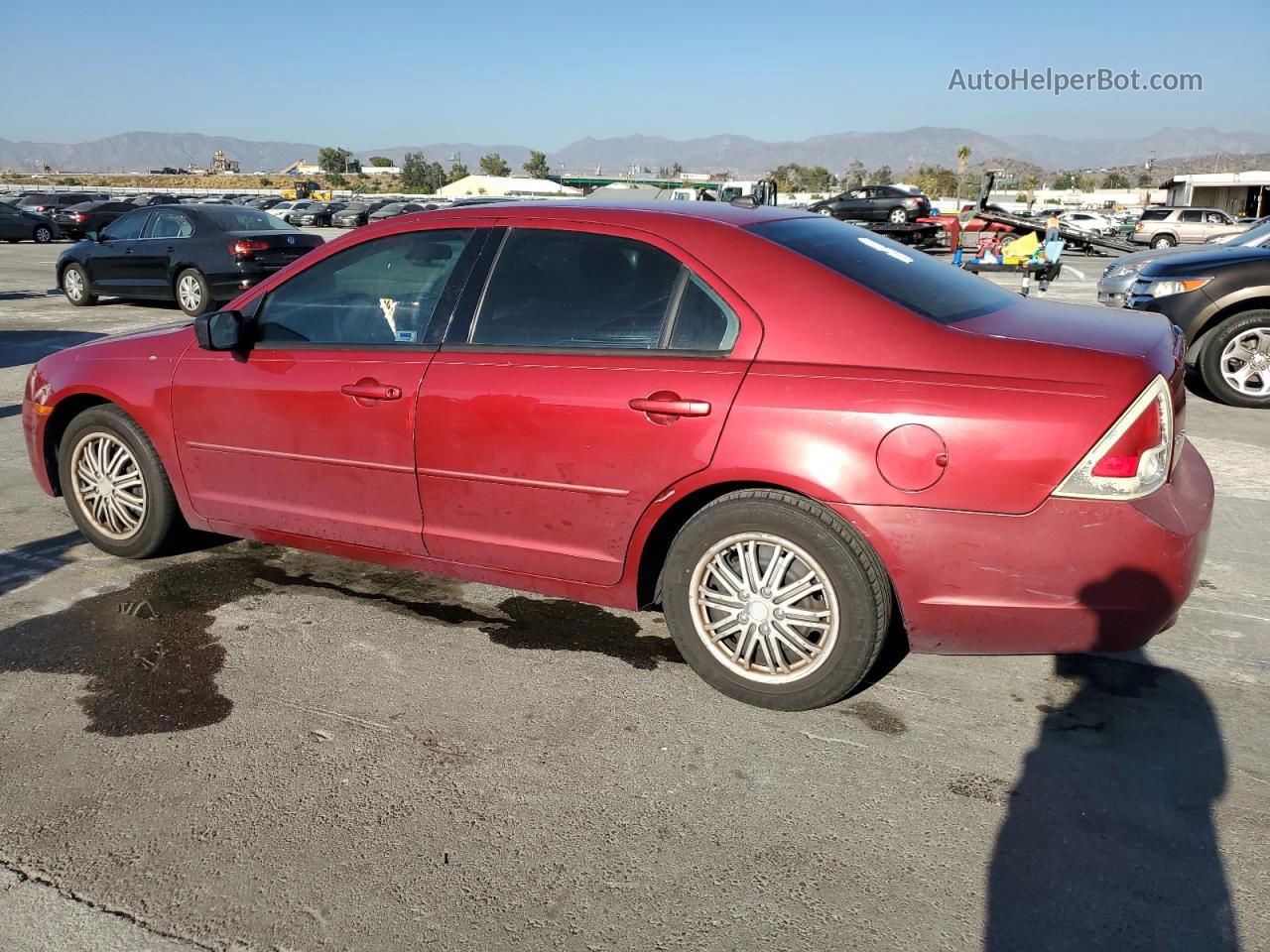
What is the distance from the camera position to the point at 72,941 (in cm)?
239

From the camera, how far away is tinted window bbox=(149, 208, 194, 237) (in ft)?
48.0

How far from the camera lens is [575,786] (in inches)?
118

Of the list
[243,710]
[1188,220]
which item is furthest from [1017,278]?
[243,710]

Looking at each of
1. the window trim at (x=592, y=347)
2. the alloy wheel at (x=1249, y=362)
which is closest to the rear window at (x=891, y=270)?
the window trim at (x=592, y=347)

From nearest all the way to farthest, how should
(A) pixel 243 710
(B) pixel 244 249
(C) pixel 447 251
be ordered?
(A) pixel 243 710 < (C) pixel 447 251 < (B) pixel 244 249

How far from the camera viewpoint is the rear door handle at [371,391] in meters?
3.86

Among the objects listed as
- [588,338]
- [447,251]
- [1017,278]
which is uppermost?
[447,251]

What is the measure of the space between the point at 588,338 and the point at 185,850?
6.59 feet

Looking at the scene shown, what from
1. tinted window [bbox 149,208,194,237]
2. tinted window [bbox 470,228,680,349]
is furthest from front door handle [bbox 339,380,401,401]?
tinted window [bbox 149,208,194,237]

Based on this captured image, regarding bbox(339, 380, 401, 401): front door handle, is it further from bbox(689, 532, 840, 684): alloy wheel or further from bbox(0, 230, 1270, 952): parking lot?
bbox(689, 532, 840, 684): alloy wheel

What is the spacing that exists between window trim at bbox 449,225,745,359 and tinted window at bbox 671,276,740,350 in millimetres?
11

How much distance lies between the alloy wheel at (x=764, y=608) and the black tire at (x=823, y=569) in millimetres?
20

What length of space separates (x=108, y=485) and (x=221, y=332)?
3.68 feet

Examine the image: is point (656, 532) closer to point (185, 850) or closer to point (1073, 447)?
point (1073, 447)
